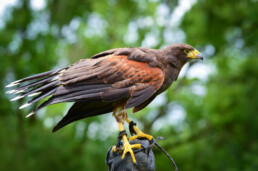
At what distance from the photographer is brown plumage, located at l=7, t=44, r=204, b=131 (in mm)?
3070

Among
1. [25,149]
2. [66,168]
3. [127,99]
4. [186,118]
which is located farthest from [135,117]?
[127,99]

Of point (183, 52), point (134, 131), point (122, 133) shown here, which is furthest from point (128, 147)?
point (183, 52)

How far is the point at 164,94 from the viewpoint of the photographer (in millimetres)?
10156

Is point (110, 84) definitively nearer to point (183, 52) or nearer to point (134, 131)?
point (134, 131)

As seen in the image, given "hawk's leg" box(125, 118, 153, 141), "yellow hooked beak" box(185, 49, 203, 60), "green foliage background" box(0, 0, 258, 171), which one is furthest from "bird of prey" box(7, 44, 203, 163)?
"green foliage background" box(0, 0, 258, 171)

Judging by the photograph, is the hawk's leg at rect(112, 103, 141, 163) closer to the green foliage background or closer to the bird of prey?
the bird of prey

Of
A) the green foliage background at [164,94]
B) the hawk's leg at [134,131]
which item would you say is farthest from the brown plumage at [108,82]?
the green foliage background at [164,94]

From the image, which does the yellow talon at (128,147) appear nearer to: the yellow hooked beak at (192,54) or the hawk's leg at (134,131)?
the hawk's leg at (134,131)

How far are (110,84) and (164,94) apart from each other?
23.2 feet

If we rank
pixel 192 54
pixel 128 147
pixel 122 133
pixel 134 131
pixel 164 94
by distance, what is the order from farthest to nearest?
pixel 164 94
pixel 192 54
pixel 134 131
pixel 122 133
pixel 128 147

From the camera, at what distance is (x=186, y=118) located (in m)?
10.3

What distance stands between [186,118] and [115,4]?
3605 millimetres

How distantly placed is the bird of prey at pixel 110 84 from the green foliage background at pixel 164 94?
5830mm

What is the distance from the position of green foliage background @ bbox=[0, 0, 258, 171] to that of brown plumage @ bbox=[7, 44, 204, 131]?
5.83 metres
